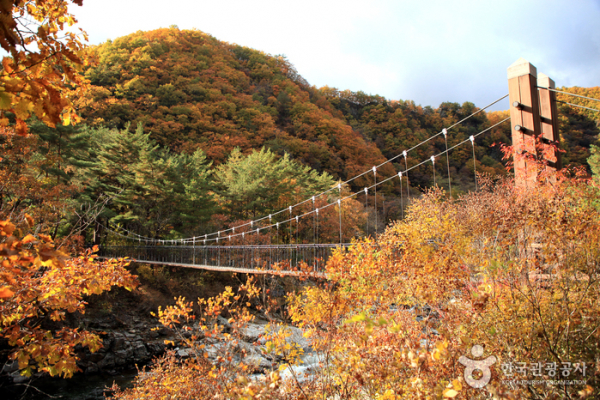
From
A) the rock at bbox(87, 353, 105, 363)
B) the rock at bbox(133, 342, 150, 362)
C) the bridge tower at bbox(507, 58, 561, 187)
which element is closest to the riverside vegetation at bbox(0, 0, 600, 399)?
the bridge tower at bbox(507, 58, 561, 187)

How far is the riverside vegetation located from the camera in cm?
160

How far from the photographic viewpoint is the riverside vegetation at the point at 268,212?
5.25 feet

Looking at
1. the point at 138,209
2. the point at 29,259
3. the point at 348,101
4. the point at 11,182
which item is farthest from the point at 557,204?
the point at 348,101

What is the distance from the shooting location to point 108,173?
13719mm

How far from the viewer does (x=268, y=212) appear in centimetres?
1673

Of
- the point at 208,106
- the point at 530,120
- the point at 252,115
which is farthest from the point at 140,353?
the point at 252,115

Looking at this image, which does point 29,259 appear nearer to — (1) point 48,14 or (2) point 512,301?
(1) point 48,14

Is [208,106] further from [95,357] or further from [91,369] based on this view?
[91,369]

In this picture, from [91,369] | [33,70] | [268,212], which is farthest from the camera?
[268,212]

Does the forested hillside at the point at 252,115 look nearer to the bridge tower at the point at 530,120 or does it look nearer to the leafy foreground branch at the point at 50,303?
the leafy foreground branch at the point at 50,303

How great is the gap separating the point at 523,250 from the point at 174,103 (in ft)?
87.0

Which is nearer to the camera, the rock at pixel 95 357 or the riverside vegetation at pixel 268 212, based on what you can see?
the riverside vegetation at pixel 268 212

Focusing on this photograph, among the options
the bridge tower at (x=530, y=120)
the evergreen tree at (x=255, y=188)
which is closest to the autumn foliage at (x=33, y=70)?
the bridge tower at (x=530, y=120)

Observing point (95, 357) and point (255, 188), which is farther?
point (255, 188)
